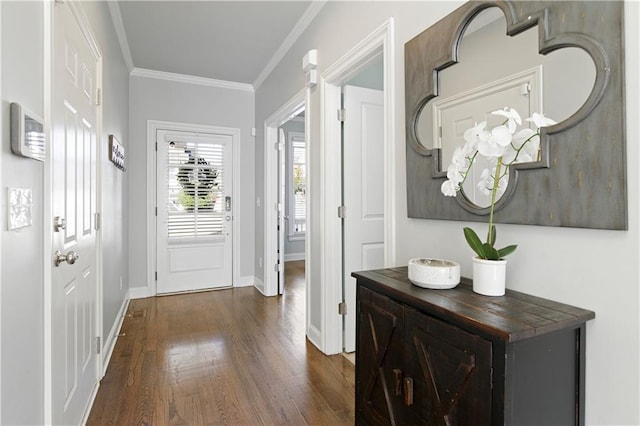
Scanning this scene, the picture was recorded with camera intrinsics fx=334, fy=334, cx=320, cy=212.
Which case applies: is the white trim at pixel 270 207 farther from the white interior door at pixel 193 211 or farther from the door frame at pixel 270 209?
the white interior door at pixel 193 211

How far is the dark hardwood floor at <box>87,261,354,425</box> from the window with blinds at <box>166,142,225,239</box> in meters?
1.11

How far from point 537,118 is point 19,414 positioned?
1.80 metres

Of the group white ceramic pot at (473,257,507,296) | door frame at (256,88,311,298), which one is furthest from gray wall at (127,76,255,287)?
white ceramic pot at (473,257,507,296)

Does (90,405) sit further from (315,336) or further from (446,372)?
(446,372)

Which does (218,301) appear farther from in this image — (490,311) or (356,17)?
(490,311)

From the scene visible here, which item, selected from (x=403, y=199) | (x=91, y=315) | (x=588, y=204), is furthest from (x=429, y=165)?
(x=91, y=315)

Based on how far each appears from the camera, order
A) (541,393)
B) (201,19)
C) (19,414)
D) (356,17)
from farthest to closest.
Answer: (201,19), (356,17), (19,414), (541,393)

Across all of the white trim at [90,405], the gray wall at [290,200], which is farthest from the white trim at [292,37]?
the white trim at [90,405]

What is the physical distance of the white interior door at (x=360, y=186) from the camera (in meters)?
2.53

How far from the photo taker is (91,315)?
1968mm

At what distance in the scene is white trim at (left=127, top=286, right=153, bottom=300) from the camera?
12.9 ft

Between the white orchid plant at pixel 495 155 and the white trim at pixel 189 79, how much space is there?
12.6 feet

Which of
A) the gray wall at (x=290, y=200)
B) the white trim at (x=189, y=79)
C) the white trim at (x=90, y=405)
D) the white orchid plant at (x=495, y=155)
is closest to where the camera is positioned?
the white orchid plant at (x=495, y=155)

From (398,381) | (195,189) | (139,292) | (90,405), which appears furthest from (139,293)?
(398,381)
